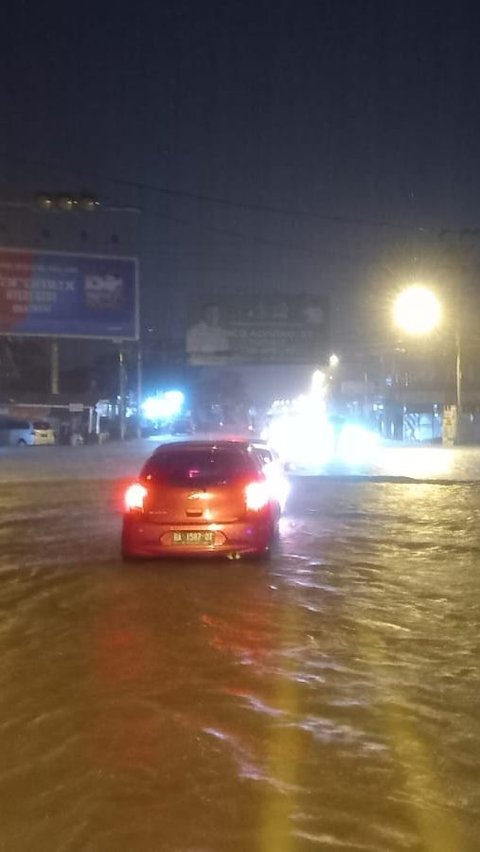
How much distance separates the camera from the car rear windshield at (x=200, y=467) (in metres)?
12.2

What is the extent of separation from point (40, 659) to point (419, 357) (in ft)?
219

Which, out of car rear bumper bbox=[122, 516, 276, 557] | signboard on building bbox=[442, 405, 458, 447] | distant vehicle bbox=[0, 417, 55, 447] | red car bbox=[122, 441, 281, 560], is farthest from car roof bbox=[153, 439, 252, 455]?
distant vehicle bbox=[0, 417, 55, 447]

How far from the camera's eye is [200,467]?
12.4 metres

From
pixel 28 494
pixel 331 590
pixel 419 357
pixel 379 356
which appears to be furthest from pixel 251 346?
pixel 379 356

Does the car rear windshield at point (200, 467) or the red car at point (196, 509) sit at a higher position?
the car rear windshield at point (200, 467)

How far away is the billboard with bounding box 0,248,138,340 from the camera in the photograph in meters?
30.3

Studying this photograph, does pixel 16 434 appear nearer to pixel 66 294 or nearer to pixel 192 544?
pixel 66 294

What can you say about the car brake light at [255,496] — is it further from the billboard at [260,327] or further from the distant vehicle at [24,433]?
the distant vehicle at [24,433]

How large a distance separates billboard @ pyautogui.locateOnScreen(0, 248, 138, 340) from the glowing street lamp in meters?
10.1

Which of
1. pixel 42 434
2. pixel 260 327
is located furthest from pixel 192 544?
pixel 42 434

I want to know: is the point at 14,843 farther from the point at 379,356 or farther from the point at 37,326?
the point at 379,356

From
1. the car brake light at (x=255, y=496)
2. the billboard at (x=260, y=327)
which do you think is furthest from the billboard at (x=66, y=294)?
the car brake light at (x=255, y=496)

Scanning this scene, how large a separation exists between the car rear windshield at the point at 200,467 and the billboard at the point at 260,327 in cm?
2479

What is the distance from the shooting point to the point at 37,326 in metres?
31.2
